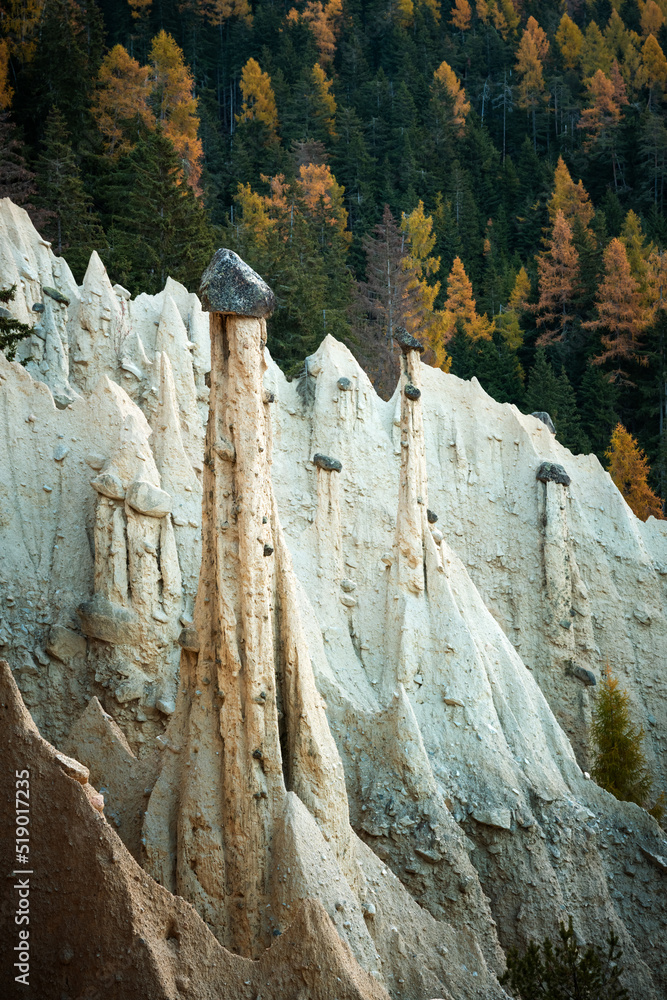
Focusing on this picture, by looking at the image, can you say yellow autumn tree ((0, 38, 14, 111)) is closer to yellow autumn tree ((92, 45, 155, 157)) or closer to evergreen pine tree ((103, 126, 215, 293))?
yellow autumn tree ((92, 45, 155, 157))

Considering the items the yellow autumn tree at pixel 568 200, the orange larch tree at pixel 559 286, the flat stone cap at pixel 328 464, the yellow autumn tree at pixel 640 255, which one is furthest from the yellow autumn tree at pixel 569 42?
the flat stone cap at pixel 328 464

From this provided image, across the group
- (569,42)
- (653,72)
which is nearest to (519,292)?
(653,72)

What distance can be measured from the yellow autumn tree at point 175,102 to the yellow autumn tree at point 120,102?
5.44 feet

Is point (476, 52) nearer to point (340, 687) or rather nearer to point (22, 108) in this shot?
point (22, 108)

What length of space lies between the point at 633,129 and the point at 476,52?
2300 cm

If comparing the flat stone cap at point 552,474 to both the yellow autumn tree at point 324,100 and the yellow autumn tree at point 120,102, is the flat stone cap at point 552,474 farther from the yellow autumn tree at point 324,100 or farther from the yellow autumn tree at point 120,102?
the yellow autumn tree at point 324,100

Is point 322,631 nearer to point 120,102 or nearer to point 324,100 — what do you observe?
point 120,102

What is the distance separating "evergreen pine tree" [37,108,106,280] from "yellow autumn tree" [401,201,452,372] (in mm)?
14468

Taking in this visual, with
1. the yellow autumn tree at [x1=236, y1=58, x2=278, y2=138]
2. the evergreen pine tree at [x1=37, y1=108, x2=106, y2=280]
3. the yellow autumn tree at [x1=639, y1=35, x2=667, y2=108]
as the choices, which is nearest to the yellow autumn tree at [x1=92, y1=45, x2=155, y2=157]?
the evergreen pine tree at [x1=37, y1=108, x2=106, y2=280]

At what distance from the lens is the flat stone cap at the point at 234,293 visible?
469 inches

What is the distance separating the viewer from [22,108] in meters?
45.7

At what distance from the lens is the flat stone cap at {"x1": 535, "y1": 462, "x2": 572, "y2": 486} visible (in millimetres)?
25562

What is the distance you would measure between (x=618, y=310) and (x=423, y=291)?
10.3 m

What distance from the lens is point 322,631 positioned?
63.2 ft
